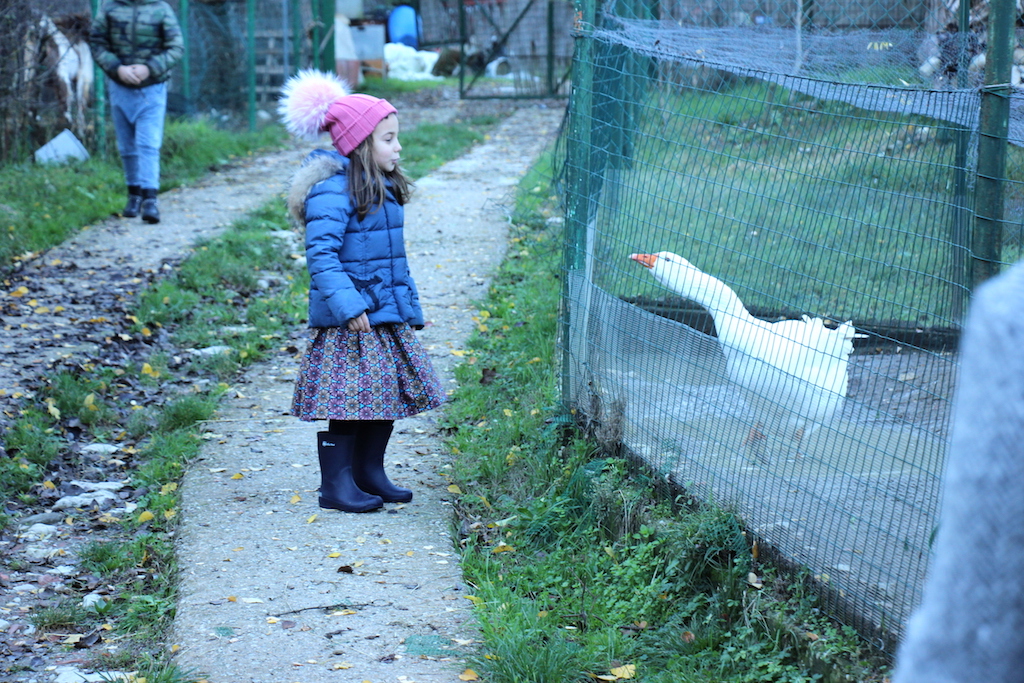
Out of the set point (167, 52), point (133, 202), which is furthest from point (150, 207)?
point (167, 52)

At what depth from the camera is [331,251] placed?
11.9 ft

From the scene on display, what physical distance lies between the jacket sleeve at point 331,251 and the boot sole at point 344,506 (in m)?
0.73

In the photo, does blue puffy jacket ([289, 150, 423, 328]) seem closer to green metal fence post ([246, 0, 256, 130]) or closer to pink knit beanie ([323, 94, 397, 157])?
pink knit beanie ([323, 94, 397, 157])

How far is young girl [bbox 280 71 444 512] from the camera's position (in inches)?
143

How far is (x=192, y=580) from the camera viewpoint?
3.38 meters

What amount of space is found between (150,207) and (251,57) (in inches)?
189

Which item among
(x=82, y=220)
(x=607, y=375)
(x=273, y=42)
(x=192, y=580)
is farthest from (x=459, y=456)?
(x=273, y=42)

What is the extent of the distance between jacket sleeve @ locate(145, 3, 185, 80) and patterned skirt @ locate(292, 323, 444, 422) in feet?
16.2

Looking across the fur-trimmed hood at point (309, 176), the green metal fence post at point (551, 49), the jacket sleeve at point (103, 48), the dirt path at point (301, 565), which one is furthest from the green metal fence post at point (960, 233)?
the green metal fence post at point (551, 49)

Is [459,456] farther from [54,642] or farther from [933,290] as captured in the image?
[933,290]

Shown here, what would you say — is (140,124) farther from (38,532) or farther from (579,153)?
(579,153)

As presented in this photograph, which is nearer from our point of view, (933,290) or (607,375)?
(933,290)

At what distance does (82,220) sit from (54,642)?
556 centimetres

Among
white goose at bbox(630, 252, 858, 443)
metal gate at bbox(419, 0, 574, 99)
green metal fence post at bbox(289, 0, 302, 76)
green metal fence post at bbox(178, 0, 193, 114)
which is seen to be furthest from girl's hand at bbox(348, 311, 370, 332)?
metal gate at bbox(419, 0, 574, 99)
